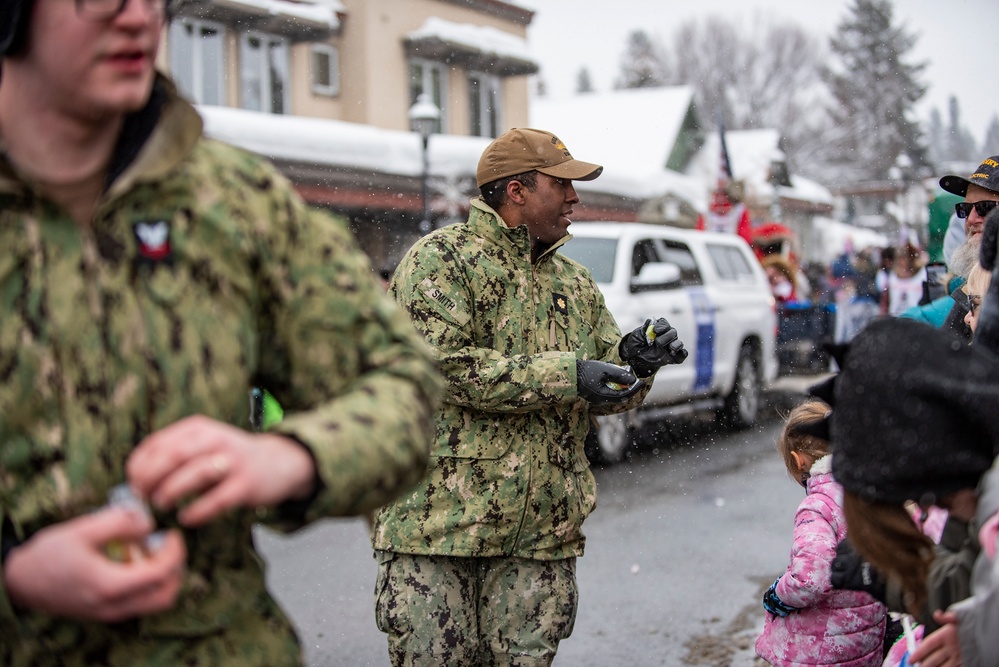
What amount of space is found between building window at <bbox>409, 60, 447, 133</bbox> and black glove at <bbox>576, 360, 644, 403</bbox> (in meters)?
21.9

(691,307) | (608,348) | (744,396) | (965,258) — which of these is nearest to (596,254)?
(691,307)

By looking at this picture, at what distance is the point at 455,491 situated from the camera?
3320 mm

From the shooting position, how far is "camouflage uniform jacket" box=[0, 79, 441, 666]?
1338mm

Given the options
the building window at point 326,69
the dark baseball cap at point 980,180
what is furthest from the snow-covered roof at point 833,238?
the dark baseball cap at point 980,180

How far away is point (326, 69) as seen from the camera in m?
23.7

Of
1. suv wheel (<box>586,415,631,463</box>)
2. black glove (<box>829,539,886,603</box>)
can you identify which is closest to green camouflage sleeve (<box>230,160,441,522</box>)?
black glove (<box>829,539,886,603</box>)

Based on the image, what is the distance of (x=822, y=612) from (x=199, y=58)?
20.8m

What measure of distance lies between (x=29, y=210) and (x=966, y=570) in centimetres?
159

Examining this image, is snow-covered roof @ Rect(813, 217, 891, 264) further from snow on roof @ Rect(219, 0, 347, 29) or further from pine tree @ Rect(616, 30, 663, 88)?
snow on roof @ Rect(219, 0, 347, 29)

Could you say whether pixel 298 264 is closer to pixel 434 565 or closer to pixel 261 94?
pixel 434 565

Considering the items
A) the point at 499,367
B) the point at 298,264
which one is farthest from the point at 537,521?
the point at 298,264

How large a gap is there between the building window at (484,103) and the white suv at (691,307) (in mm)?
15111

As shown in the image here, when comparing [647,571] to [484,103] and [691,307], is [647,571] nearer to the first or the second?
[691,307]

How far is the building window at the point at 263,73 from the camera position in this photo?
22438mm
